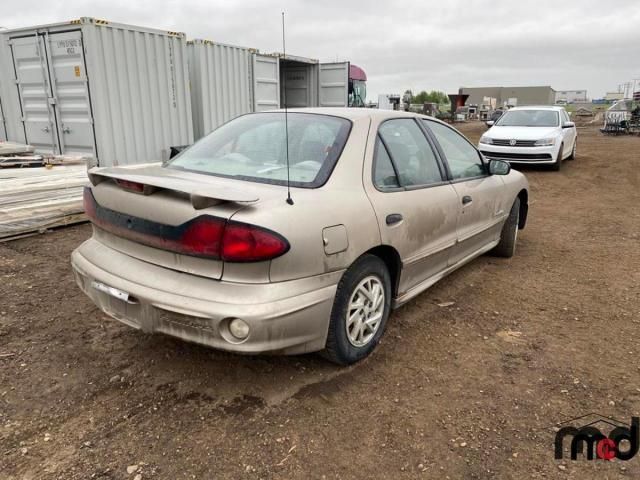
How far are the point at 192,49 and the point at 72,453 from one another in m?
8.76

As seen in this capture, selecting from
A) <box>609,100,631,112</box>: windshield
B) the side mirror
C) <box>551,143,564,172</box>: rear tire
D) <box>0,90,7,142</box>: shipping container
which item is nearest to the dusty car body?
the side mirror

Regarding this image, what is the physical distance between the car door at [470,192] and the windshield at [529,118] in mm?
8886

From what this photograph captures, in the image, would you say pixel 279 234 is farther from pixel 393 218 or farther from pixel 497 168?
pixel 497 168

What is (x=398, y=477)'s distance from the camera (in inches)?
83.9

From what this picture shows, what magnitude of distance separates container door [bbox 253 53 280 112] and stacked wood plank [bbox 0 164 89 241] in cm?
481

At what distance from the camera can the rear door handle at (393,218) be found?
9.60ft

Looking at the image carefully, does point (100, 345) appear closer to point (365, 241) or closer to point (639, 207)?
point (365, 241)

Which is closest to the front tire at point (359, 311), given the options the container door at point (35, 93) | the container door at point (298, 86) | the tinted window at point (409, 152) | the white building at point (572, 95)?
the tinted window at point (409, 152)

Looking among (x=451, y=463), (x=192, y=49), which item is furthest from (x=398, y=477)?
(x=192, y=49)

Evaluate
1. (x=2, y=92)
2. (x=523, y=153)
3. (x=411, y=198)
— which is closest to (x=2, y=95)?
(x=2, y=92)

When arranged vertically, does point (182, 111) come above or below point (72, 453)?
above

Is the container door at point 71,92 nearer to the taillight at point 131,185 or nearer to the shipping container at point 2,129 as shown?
the shipping container at point 2,129

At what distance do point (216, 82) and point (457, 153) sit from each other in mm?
7083

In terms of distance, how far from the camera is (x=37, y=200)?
20.5 ft
